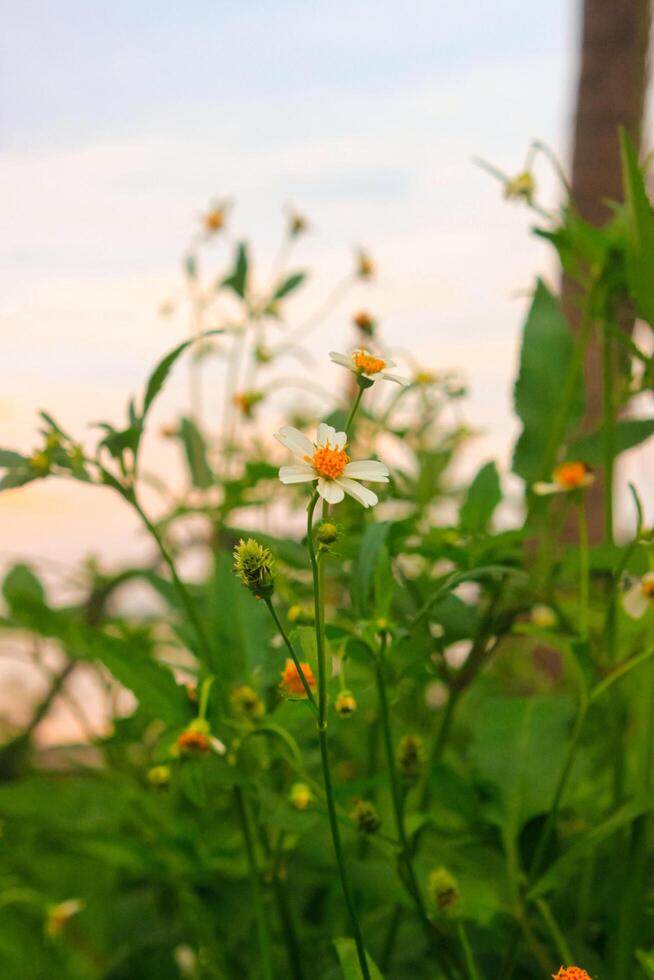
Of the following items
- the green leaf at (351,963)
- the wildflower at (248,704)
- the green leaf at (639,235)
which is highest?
the green leaf at (639,235)

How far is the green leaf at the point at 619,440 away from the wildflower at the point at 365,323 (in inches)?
10.7

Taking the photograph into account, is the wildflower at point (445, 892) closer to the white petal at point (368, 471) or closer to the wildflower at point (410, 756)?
the wildflower at point (410, 756)

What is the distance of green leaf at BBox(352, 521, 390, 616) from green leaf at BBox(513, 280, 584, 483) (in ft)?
0.65

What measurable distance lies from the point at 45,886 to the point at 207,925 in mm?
456

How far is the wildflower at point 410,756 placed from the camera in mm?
507

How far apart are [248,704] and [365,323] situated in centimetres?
44

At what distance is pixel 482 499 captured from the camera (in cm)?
57

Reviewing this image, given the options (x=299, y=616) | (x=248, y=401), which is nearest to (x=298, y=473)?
(x=299, y=616)

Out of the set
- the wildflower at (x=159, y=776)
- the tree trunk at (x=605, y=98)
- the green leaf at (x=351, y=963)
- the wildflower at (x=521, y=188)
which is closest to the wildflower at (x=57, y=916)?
the wildflower at (x=159, y=776)

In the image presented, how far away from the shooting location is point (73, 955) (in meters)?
0.87

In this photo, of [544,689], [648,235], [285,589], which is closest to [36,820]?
[285,589]

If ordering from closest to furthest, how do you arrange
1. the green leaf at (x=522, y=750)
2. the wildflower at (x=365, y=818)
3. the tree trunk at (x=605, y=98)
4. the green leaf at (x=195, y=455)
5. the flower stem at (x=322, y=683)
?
1. the flower stem at (x=322, y=683)
2. the wildflower at (x=365, y=818)
3. the green leaf at (x=522, y=750)
4. the green leaf at (x=195, y=455)
5. the tree trunk at (x=605, y=98)

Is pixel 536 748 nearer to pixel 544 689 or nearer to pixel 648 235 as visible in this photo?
pixel 648 235

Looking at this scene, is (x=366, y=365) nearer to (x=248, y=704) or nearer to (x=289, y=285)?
(x=248, y=704)
